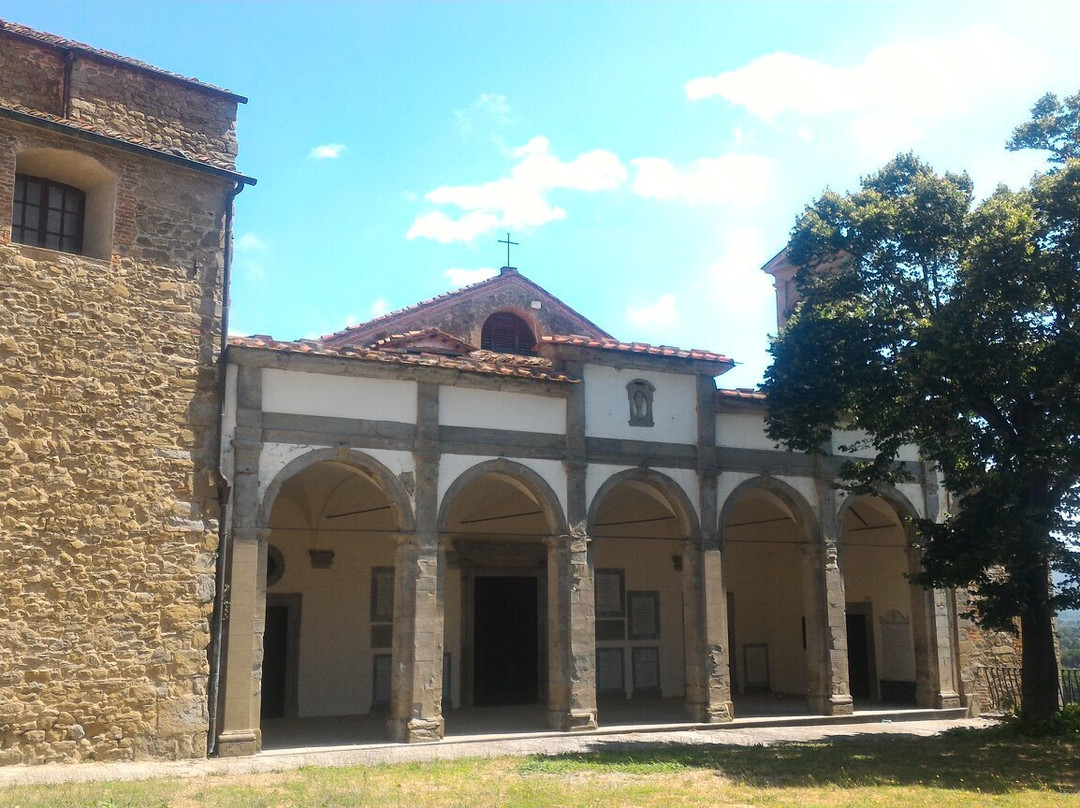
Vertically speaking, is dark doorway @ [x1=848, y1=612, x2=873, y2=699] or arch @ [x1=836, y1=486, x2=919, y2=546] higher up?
arch @ [x1=836, y1=486, x2=919, y2=546]

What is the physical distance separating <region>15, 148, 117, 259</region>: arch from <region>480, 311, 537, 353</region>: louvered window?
Result: 10.1 metres

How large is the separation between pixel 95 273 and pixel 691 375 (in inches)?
329

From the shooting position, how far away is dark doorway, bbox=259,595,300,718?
15.6 m

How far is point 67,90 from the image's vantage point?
11.9m

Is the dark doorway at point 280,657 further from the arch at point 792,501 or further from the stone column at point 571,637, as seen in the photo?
the arch at point 792,501

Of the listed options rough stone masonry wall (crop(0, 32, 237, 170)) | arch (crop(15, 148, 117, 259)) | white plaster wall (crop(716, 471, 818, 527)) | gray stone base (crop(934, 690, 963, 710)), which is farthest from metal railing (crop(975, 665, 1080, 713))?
arch (crop(15, 148, 117, 259))

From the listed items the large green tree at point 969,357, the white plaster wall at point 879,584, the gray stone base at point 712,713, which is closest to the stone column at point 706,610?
the gray stone base at point 712,713

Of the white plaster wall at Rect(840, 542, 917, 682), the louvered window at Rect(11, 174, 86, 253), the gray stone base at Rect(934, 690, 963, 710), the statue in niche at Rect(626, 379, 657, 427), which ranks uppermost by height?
the louvered window at Rect(11, 174, 86, 253)

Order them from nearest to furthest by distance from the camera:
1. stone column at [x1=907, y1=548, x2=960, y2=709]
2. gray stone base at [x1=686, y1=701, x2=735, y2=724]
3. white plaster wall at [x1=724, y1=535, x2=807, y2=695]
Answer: gray stone base at [x1=686, y1=701, x2=735, y2=724] < stone column at [x1=907, y1=548, x2=960, y2=709] < white plaster wall at [x1=724, y1=535, x2=807, y2=695]

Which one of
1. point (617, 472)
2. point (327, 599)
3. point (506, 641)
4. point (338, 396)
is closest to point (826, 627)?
point (617, 472)

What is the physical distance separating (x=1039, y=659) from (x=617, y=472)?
5.84 metres

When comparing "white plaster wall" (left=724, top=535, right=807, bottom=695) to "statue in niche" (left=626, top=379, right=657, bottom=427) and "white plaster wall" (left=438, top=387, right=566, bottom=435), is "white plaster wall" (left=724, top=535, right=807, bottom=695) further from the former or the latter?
"white plaster wall" (left=438, top=387, right=566, bottom=435)

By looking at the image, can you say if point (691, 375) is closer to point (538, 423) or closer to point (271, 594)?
point (538, 423)

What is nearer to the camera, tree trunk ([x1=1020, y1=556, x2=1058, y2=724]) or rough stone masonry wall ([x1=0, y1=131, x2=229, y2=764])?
rough stone masonry wall ([x1=0, y1=131, x2=229, y2=764])
